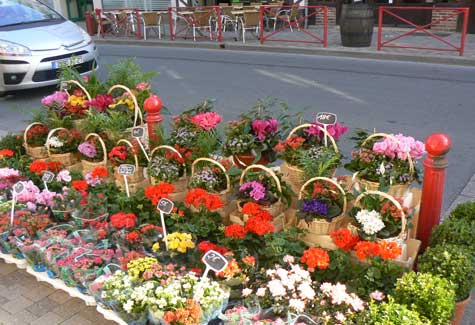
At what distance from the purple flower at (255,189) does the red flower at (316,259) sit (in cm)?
49

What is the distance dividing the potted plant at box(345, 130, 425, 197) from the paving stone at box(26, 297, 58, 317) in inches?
76.5

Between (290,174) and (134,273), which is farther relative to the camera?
(290,174)

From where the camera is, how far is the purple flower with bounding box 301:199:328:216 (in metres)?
2.68

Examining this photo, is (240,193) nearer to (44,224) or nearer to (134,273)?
(134,273)

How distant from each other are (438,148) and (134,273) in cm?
168

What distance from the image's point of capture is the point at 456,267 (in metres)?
2.27

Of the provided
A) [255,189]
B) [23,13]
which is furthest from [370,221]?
[23,13]

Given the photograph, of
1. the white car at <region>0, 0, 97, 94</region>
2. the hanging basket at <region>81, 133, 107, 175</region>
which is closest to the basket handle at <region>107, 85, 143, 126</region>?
the hanging basket at <region>81, 133, 107, 175</region>

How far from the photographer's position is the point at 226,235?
278 centimetres

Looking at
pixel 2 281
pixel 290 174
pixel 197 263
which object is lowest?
pixel 2 281

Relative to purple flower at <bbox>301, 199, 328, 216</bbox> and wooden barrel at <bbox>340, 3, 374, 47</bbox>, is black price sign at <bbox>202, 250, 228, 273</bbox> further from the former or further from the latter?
wooden barrel at <bbox>340, 3, 374, 47</bbox>

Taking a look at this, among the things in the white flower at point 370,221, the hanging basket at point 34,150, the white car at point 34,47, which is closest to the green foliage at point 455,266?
the white flower at point 370,221

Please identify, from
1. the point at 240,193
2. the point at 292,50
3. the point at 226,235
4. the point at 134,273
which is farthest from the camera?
the point at 292,50

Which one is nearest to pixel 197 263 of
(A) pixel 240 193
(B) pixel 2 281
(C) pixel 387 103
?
(A) pixel 240 193
